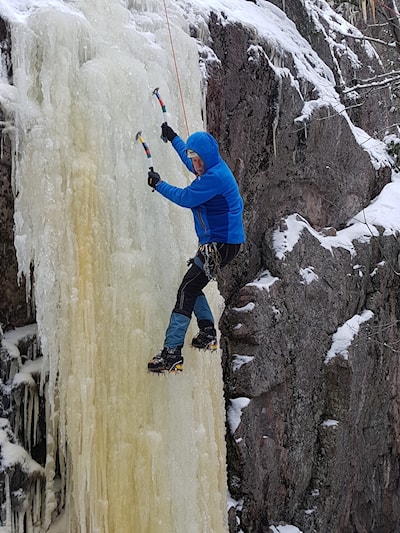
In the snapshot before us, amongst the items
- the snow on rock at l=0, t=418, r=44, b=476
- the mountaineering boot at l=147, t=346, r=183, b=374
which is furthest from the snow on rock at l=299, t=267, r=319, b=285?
the snow on rock at l=0, t=418, r=44, b=476

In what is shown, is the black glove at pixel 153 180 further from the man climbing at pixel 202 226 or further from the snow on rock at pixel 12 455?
the snow on rock at pixel 12 455

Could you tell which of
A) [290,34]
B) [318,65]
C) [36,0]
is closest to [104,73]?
[36,0]

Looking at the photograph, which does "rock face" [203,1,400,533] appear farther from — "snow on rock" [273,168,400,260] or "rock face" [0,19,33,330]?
"rock face" [0,19,33,330]

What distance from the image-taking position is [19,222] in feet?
12.0

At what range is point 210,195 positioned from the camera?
12.7ft

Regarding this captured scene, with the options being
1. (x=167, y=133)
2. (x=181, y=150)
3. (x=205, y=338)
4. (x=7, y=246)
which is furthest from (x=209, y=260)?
(x=7, y=246)

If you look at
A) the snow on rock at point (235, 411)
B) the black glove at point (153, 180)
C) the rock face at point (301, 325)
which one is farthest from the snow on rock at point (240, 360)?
the black glove at point (153, 180)

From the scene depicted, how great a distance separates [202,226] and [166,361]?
3.26 feet

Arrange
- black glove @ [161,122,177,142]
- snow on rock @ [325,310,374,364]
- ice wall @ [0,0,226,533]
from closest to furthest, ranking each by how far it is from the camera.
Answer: ice wall @ [0,0,226,533] → black glove @ [161,122,177,142] → snow on rock @ [325,310,374,364]

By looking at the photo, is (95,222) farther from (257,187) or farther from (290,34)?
(290,34)

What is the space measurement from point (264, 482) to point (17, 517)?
3.11 meters

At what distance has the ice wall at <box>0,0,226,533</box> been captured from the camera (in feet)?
11.9

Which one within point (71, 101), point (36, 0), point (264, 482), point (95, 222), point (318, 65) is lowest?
point (264, 482)

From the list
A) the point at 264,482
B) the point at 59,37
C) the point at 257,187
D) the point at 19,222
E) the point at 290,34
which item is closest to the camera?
the point at 19,222
